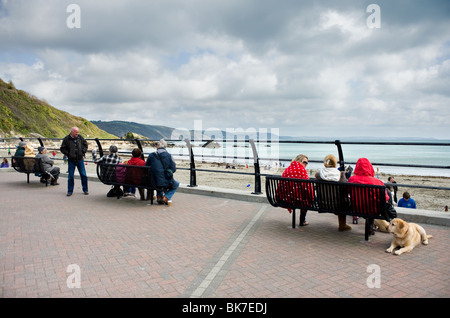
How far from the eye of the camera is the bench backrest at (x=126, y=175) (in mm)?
7559

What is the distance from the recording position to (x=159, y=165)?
732cm

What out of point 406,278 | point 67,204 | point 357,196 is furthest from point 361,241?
point 67,204

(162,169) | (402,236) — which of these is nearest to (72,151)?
(162,169)

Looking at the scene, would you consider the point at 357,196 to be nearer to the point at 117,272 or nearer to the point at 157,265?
the point at 157,265

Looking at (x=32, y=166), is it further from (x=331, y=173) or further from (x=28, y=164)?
(x=331, y=173)

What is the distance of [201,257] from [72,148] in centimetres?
573

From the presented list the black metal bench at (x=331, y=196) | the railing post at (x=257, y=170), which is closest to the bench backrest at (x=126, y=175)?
the railing post at (x=257, y=170)

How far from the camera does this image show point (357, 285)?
3.56 metres

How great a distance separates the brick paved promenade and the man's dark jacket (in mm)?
1984

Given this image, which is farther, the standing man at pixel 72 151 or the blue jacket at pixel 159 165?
the standing man at pixel 72 151

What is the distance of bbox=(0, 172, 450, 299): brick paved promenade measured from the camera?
3.47 metres

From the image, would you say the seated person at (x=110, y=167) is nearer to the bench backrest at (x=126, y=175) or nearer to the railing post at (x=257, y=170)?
the bench backrest at (x=126, y=175)

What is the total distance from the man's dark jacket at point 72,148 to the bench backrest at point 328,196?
5.34 meters

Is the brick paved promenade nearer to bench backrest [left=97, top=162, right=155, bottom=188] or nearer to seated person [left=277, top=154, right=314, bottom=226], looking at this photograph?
seated person [left=277, top=154, right=314, bottom=226]
